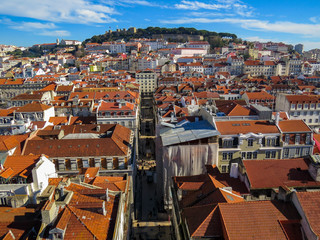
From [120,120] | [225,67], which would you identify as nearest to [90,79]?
[120,120]

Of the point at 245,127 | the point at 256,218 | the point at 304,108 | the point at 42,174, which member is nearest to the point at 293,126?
the point at 245,127

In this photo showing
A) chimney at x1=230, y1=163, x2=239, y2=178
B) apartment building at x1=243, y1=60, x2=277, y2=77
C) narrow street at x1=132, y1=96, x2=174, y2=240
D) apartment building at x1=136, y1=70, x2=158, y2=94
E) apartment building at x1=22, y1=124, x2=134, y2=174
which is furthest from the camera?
apartment building at x1=243, y1=60, x2=277, y2=77

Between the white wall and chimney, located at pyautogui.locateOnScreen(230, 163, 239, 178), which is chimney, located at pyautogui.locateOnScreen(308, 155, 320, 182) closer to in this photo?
chimney, located at pyautogui.locateOnScreen(230, 163, 239, 178)

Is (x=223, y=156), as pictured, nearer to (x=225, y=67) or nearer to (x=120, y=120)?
(x=120, y=120)

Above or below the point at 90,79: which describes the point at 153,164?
below

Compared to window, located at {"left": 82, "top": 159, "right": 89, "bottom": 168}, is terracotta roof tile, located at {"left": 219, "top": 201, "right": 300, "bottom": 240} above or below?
above

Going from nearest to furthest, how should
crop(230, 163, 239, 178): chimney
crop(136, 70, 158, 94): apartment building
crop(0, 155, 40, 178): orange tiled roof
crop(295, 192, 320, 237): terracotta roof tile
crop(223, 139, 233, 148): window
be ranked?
1. crop(295, 192, 320, 237): terracotta roof tile
2. crop(230, 163, 239, 178): chimney
3. crop(0, 155, 40, 178): orange tiled roof
4. crop(223, 139, 233, 148): window
5. crop(136, 70, 158, 94): apartment building

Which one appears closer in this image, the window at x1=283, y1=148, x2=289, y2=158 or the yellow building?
the yellow building

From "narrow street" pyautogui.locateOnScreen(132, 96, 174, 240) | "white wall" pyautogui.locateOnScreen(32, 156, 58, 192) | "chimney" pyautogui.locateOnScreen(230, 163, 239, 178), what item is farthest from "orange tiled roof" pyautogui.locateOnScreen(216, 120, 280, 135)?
"white wall" pyautogui.locateOnScreen(32, 156, 58, 192)

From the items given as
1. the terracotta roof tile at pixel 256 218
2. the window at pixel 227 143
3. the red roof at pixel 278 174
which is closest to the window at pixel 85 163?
the window at pixel 227 143
